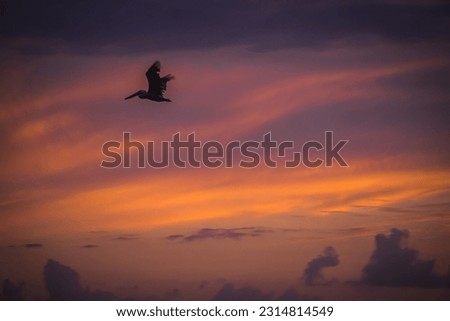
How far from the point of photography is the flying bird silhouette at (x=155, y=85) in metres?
17.9

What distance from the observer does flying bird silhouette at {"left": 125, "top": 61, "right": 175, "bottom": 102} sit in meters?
17.9

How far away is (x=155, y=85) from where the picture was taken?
18219 millimetres
